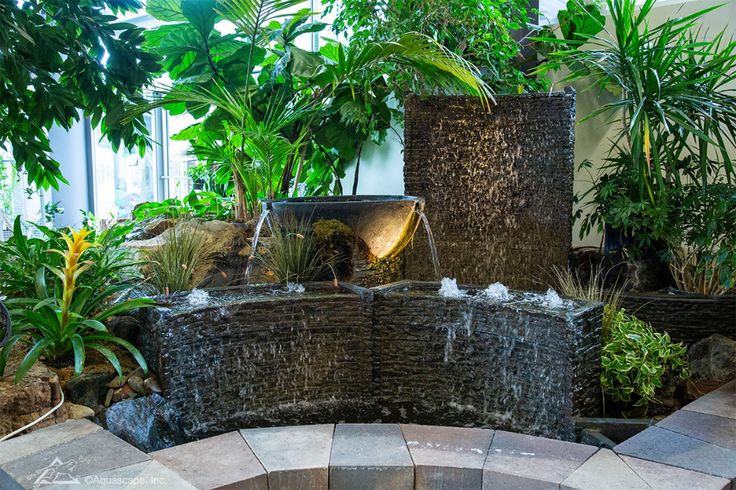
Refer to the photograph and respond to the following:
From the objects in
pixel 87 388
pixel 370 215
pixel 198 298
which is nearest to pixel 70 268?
pixel 87 388

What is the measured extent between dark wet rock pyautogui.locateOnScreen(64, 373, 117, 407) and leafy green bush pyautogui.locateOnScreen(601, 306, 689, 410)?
226 cm

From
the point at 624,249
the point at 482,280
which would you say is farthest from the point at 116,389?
the point at 624,249

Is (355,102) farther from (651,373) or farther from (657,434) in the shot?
(657,434)

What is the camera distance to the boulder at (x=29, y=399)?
7.42 ft

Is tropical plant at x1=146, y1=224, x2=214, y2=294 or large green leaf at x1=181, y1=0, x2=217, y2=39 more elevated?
large green leaf at x1=181, y1=0, x2=217, y2=39

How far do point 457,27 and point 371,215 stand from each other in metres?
1.89

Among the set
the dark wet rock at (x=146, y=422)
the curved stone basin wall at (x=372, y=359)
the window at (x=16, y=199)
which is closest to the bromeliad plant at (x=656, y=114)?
the curved stone basin wall at (x=372, y=359)

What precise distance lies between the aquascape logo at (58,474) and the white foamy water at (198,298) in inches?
42.4

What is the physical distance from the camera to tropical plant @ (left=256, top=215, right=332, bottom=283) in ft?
11.1

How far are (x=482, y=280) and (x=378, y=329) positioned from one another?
122 cm

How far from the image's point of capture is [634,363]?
2.89m

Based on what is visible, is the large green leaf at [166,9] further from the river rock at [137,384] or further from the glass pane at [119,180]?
the glass pane at [119,180]

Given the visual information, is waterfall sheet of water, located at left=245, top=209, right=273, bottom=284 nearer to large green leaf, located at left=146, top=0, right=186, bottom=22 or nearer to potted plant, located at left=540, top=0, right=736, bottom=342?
potted plant, located at left=540, top=0, right=736, bottom=342

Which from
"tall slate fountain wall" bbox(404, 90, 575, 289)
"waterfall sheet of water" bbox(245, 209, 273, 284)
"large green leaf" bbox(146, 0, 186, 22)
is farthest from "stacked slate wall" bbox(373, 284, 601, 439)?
"large green leaf" bbox(146, 0, 186, 22)
